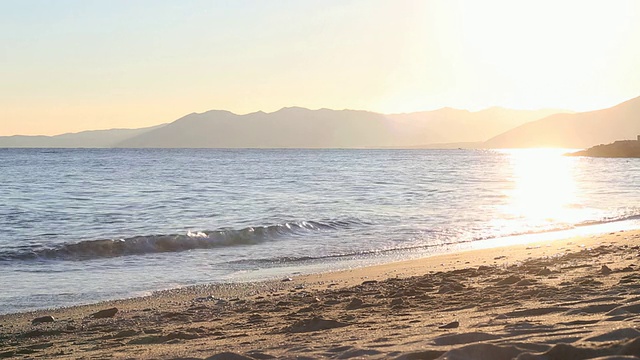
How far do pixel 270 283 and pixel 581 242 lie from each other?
736 centimetres

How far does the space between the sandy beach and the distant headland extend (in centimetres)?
10295

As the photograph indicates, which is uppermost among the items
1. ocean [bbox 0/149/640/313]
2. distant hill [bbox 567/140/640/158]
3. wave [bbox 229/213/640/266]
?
distant hill [bbox 567/140/640/158]

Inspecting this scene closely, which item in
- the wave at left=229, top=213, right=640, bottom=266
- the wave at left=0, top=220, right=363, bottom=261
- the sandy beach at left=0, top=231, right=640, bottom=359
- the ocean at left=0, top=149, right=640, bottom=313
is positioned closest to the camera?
the sandy beach at left=0, top=231, right=640, bottom=359

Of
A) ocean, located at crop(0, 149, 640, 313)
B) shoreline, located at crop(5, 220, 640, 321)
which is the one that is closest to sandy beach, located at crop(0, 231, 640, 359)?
shoreline, located at crop(5, 220, 640, 321)

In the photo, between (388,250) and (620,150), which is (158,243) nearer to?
(388,250)

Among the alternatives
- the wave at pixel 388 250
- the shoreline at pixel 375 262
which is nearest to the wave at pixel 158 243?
the wave at pixel 388 250

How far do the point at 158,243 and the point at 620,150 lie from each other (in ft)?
351

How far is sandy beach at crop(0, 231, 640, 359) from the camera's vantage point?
15.5 ft

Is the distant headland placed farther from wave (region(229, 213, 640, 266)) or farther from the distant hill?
wave (region(229, 213, 640, 266))

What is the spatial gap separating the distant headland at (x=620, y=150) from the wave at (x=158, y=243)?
322 ft

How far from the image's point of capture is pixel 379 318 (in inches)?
263

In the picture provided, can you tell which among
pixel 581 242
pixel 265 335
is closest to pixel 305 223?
pixel 581 242

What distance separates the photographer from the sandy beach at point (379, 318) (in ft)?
15.5

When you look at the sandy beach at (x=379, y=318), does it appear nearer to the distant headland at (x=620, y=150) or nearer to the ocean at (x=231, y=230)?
the ocean at (x=231, y=230)
